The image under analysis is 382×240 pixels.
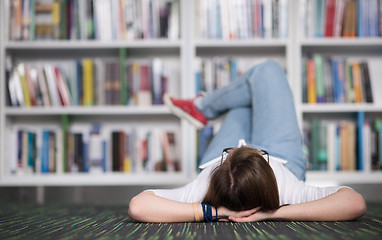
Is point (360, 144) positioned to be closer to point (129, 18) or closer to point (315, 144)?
point (315, 144)

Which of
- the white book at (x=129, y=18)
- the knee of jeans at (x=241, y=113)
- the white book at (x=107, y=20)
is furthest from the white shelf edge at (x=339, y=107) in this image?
the white book at (x=107, y=20)

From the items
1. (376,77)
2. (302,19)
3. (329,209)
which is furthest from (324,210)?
(376,77)

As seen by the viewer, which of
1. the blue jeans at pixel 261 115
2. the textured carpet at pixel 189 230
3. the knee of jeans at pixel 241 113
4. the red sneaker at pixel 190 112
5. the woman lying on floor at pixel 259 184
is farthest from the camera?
the red sneaker at pixel 190 112

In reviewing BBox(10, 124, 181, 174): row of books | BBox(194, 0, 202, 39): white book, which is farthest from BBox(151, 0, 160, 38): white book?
BBox(10, 124, 181, 174): row of books

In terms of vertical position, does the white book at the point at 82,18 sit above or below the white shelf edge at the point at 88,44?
above

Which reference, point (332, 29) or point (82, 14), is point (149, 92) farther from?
point (332, 29)

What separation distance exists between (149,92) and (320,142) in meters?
1.03

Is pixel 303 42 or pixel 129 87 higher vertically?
pixel 303 42

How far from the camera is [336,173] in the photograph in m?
2.30

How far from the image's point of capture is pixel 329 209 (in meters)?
1.11

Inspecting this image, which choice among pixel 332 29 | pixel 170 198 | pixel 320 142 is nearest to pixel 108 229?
pixel 170 198

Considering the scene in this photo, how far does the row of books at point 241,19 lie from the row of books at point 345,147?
0.61m

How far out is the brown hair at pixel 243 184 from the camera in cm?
104

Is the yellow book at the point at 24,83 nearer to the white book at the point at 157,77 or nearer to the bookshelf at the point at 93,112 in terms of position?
the bookshelf at the point at 93,112
